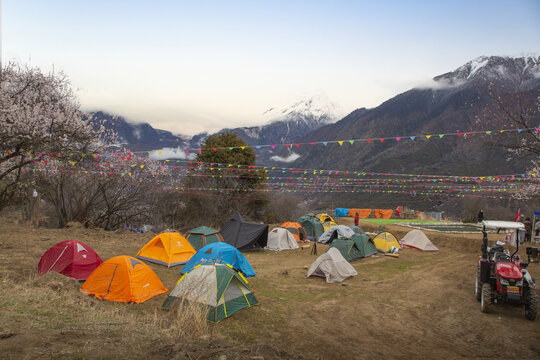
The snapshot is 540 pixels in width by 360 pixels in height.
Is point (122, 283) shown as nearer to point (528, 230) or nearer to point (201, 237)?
point (201, 237)

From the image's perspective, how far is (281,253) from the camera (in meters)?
18.1

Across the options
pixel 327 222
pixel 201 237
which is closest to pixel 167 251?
pixel 201 237

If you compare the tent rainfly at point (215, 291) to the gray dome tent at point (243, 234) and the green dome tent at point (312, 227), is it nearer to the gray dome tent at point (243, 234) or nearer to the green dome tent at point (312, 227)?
the gray dome tent at point (243, 234)

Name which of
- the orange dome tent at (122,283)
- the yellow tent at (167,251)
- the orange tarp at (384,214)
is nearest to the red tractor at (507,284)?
the orange dome tent at (122,283)

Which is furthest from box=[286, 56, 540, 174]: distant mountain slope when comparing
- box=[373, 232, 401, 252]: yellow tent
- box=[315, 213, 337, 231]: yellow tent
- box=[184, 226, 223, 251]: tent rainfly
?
box=[184, 226, 223, 251]: tent rainfly

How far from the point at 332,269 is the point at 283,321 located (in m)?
4.72

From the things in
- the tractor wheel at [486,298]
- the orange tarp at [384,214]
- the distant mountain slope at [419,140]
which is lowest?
the orange tarp at [384,214]

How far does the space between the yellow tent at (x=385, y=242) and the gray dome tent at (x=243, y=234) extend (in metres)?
6.63

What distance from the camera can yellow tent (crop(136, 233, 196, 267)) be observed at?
504 inches

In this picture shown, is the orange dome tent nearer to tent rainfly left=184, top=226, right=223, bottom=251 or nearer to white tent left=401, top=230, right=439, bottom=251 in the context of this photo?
tent rainfly left=184, top=226, right=223, bottom=251

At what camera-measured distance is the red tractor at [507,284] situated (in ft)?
24.7

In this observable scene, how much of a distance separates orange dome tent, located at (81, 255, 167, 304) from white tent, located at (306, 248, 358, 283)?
19.1 feet

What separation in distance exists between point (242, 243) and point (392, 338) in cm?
1190

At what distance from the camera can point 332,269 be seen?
11.8 meters
